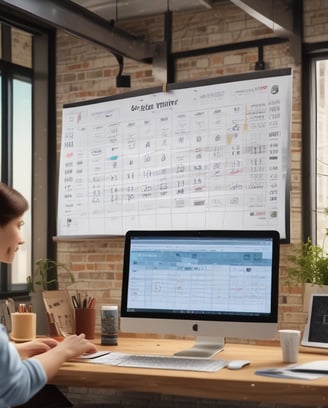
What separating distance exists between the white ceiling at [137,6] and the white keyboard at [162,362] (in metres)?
2.59

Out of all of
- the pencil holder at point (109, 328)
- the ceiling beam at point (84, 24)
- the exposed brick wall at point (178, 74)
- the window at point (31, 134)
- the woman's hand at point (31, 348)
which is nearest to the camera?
the woman's hand at point (31, 348)

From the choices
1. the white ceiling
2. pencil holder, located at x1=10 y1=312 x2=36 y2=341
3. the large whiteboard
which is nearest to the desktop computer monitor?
pencil holder, located at x1=10 y1=312 x2=36 y2=341

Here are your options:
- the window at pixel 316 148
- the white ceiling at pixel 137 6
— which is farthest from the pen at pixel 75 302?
the white ceiling at pixel 137 6

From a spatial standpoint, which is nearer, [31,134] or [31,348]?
[31,348]

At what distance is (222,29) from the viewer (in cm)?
483

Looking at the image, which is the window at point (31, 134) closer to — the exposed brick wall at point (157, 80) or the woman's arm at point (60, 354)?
the exposed brick wall at point (157, 80)

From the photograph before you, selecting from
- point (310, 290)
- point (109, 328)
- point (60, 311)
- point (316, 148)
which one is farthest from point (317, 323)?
point (316, 148)

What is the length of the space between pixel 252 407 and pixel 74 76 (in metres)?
2.61

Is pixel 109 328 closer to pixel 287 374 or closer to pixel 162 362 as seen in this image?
pixel 162 362

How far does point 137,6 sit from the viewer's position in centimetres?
485

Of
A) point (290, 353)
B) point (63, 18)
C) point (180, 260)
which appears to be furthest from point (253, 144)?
point (290, 353)

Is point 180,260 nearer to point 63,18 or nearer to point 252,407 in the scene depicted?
point 252,407

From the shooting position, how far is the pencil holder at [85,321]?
11.1 ft

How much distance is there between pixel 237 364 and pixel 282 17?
2.51m
